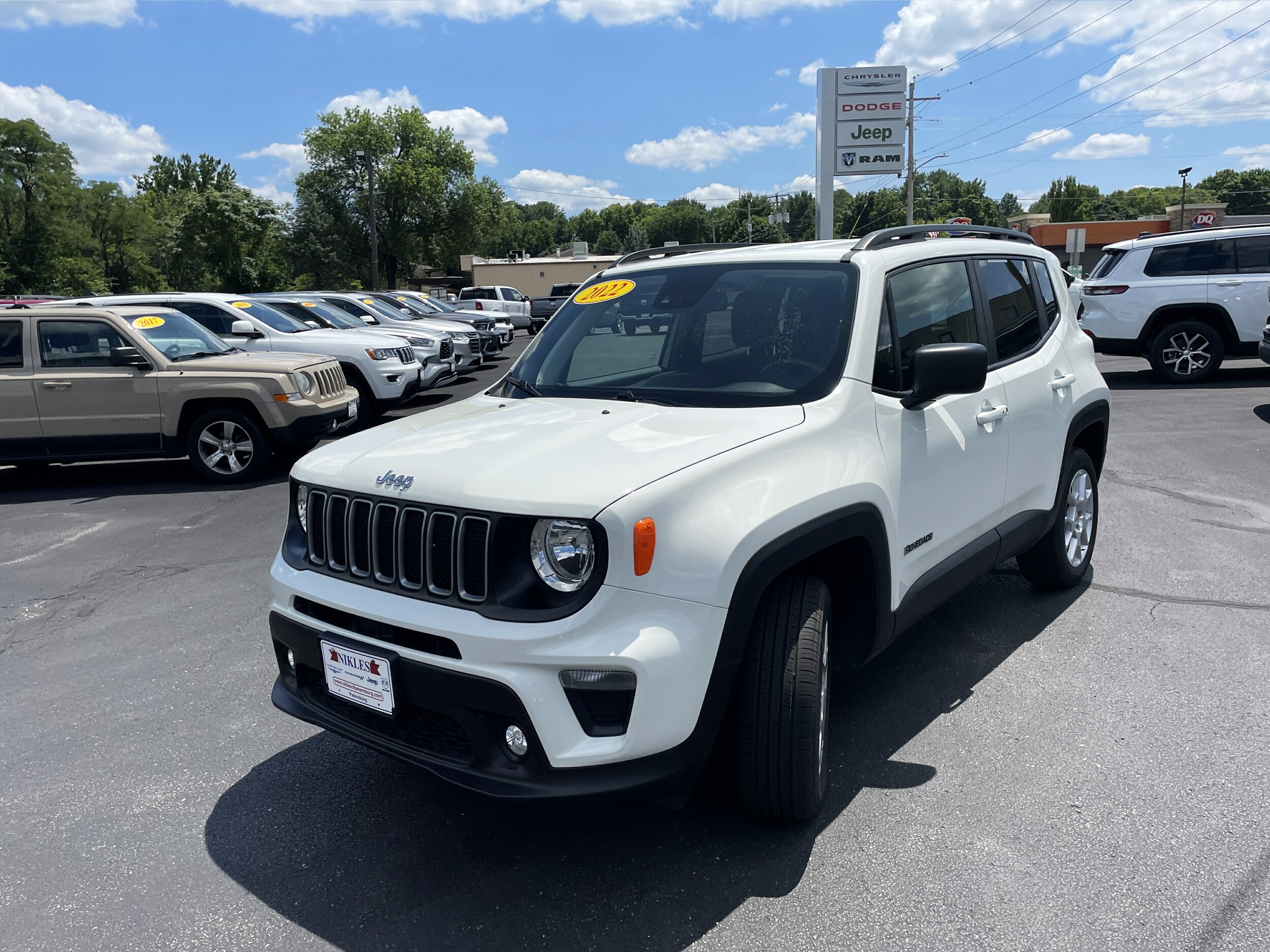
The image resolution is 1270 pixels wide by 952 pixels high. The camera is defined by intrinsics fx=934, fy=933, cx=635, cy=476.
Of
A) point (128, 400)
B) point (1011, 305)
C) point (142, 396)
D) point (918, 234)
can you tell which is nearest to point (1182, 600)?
point (1011, 305)

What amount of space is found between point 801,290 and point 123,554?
551 centimetres

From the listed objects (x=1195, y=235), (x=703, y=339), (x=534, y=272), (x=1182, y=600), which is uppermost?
(x=534, y=272)

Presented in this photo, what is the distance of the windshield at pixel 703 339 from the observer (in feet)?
10.9

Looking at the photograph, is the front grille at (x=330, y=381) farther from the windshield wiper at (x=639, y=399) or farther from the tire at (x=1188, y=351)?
the tire at (x=1188, y=351)

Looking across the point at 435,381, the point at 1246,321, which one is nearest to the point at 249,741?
the point at 435,381

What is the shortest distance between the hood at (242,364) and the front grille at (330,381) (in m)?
0.12

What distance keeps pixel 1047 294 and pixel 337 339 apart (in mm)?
9761

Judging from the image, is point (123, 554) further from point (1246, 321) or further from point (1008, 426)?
point (1246, 321)

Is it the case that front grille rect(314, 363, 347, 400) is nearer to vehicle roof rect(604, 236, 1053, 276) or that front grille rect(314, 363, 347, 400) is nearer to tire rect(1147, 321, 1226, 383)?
vehicle roof rect(604, 236, 1053, 276)

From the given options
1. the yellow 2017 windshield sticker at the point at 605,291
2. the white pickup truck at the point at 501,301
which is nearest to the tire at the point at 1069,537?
the yellow 2017 windshield sticker at the point at 605,291

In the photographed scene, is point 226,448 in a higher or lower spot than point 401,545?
lower

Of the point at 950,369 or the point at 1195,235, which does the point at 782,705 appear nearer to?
the point at 950,369

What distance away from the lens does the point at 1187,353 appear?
12.9 m

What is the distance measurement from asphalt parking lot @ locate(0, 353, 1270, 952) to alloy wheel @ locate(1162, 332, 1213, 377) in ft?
29.4
